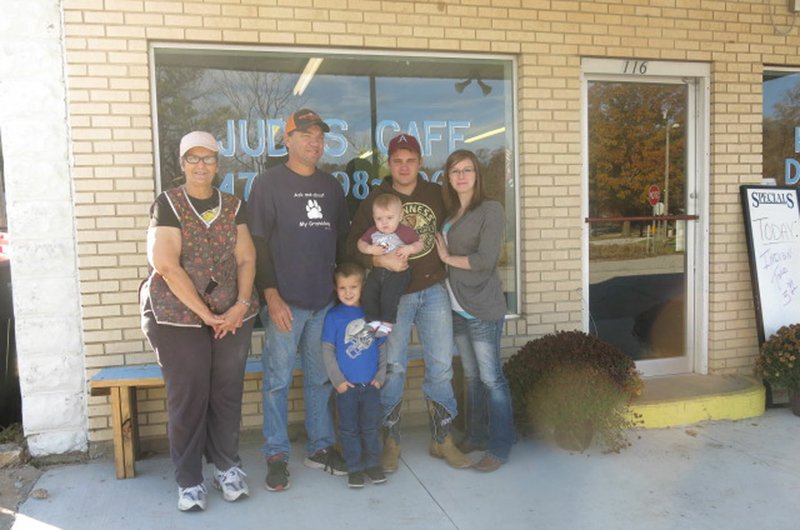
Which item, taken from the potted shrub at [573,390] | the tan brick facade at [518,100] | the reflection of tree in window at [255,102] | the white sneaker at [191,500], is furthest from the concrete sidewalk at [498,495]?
the reflection of tree in window at [255,102]

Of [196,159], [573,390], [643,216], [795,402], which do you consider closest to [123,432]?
[196,159]

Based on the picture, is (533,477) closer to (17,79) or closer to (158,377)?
(158,377)

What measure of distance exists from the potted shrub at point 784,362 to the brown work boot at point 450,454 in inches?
100

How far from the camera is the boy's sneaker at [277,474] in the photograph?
372cm

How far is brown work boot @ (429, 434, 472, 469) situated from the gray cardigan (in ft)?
2.67

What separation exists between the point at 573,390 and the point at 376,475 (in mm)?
1290

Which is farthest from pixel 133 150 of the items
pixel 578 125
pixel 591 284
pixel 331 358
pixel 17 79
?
pixel 591 284

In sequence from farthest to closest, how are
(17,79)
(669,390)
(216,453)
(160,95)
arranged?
1. (669,390)
2. (160,95)
3. (17,79)
4. (216,453)

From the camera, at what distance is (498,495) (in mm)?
3658

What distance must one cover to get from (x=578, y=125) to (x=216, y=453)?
3.32 meters

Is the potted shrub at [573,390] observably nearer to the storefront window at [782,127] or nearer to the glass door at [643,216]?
the glass door at [643,216]

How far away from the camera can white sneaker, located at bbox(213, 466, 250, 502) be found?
359 cm

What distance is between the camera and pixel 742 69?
5246mm

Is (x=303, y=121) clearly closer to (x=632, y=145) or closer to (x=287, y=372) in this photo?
(x=287, y=372)
